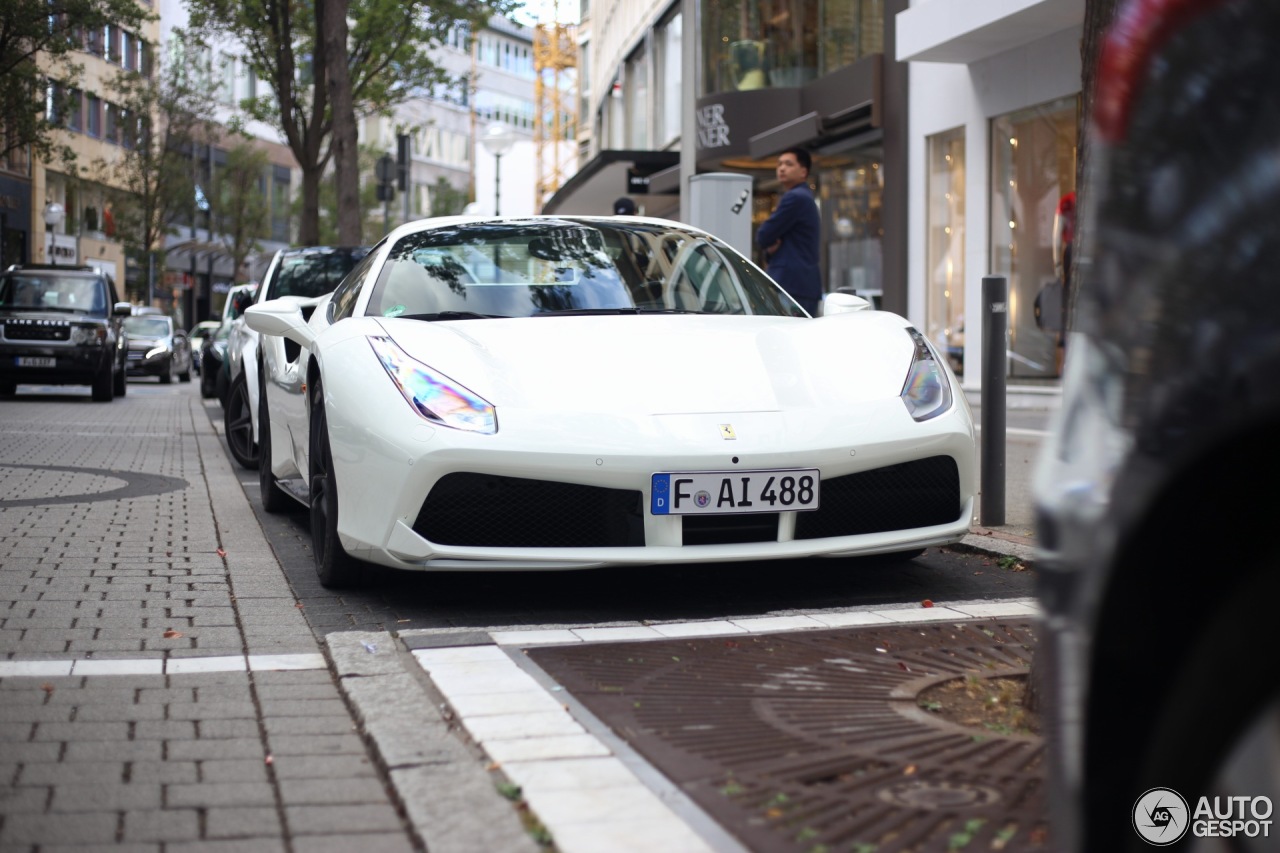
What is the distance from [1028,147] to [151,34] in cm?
5155

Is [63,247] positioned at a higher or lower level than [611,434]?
higher

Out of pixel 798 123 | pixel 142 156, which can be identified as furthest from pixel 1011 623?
pixel 142 156

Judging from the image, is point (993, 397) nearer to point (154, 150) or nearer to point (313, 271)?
point (313, 271)

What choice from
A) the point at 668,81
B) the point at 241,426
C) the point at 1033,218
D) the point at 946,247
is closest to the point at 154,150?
the point at 668,81

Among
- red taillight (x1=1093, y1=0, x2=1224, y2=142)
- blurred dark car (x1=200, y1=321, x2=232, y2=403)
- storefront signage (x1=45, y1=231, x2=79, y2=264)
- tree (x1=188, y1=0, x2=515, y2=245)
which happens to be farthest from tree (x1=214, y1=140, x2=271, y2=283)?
red taillight (x1=1093, y1=0, x2=1224, y2=142)

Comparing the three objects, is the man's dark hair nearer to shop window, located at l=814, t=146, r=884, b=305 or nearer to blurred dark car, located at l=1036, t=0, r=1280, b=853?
blurred dark car, located at l=1036, t=0, r=1280, b=853

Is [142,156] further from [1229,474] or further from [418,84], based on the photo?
[1229,474]

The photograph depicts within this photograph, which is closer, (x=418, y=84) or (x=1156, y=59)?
(x=1156, y=59)

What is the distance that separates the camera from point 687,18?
1352 centimetres

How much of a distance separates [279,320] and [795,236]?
4320 millimetres

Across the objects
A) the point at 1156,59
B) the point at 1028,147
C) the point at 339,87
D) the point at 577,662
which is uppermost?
the point at 339,87

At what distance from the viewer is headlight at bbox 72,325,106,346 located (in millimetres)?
22016

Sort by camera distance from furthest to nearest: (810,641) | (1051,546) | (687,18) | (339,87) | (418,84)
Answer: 1. (418,84)
2. (339,87)
3. (687,18)
4. (810,641)
5. (1051,546)

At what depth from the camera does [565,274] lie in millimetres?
6066
